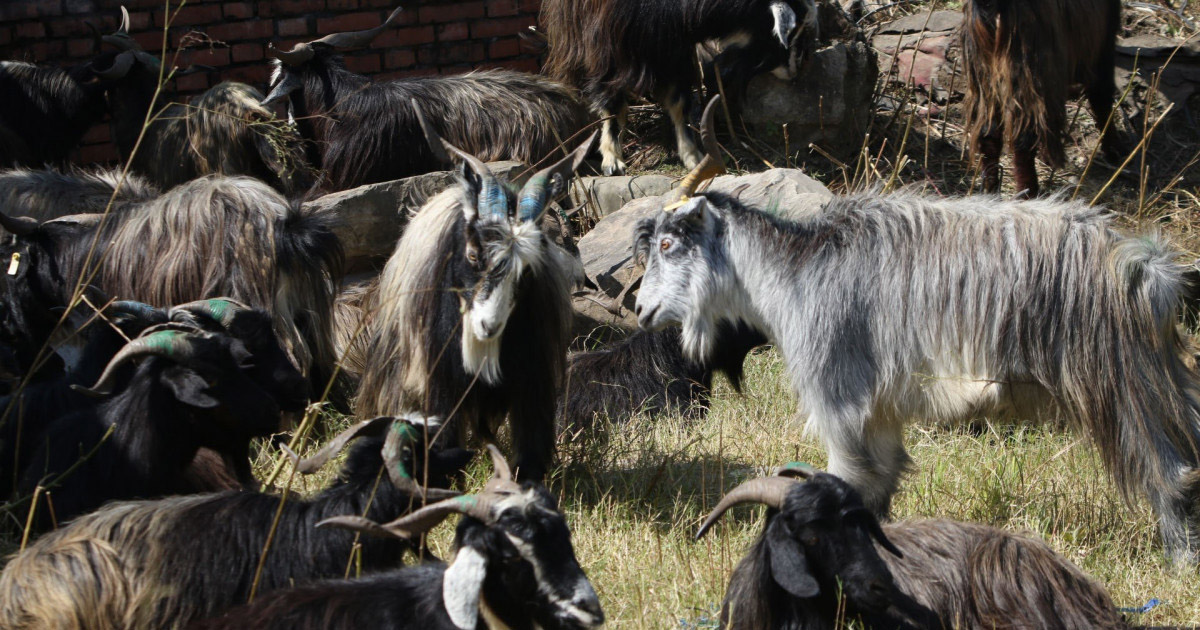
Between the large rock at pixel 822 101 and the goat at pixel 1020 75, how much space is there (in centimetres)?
172

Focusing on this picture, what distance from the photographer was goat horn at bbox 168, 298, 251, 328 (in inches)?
188

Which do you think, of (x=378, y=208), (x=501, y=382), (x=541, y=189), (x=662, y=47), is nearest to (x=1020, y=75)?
(x=662, y=47)

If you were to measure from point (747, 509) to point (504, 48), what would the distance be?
5635 mm

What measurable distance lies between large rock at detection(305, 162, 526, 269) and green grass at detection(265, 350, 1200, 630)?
207cm

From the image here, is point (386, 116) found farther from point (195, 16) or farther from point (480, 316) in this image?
point (480, 316)

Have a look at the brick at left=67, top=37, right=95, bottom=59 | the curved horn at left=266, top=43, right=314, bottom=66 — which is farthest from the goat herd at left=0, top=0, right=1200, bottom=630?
the brick at left=67, top=37, right=95, bottom=59

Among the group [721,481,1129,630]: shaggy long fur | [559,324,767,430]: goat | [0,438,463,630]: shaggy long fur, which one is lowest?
[559,324,767,430]: goat

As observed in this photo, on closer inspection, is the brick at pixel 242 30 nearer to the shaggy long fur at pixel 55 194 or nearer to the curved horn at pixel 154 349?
the shaggy long fur at pixel 55 194

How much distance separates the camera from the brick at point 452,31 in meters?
9.52

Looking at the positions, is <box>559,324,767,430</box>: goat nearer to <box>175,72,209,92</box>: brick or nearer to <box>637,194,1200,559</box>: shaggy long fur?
<box>637,194,1200,559</box>: shaggy long fur

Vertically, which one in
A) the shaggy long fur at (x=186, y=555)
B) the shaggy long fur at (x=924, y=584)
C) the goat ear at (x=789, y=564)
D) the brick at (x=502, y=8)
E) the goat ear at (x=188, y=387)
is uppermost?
the brick at (x=502, y=8)

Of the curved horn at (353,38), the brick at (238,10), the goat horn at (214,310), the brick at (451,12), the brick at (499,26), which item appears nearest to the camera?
the goat horn at (214,310)

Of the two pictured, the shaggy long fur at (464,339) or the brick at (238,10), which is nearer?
the shaggy long fur at (464,339)

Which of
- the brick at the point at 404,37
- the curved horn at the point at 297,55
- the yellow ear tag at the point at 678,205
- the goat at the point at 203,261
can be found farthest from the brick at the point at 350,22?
the yellow ear tag at the point at 678,205
